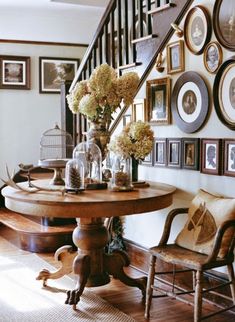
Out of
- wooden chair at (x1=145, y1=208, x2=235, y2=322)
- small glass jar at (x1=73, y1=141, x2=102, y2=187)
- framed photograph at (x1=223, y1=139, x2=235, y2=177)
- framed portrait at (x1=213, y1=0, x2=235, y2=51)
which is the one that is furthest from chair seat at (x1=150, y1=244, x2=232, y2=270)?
framed portrait at (x1=213, y1=0, x2=235, y2=51)

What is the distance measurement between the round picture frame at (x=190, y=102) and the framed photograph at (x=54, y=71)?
336 cm

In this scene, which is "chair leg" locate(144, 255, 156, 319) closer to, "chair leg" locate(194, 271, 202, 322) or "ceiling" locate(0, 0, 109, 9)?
"chair leg" locate(194, 271, 202, 322)

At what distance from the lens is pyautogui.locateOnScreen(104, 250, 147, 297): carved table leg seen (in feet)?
10.9

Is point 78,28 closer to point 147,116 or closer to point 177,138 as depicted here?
point 147,116

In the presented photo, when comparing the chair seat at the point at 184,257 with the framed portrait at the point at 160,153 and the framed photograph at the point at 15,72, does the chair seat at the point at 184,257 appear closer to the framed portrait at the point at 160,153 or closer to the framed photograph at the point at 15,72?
the framed portrait at the point at 160,153

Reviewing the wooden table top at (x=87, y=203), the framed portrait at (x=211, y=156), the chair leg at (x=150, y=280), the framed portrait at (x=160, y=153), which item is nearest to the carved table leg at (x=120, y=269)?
the chair leg at (x=150, y=280)

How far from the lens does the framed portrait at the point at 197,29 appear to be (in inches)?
121

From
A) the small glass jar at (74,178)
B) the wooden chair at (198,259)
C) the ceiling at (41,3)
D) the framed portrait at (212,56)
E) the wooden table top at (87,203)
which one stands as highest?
the ceiling at (41,3)

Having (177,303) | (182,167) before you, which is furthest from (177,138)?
(177,303)

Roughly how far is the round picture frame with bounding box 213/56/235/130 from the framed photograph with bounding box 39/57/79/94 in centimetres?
377

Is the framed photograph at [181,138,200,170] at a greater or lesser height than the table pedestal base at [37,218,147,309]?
greater

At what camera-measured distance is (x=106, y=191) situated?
3059 millimetres

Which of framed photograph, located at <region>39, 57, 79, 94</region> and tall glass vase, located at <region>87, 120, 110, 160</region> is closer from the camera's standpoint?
tall glass vase, located at <region>87, 120, 110, 160</region>

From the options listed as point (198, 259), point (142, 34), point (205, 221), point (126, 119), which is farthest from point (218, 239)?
point (142, 34)
